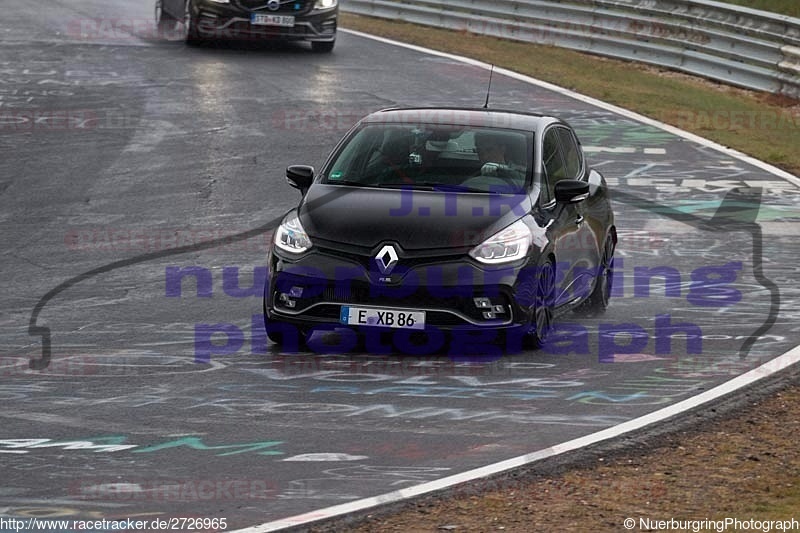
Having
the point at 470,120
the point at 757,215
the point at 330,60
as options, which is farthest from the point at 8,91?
the point at 470,120

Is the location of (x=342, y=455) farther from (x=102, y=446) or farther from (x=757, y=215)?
(x=757, y=215)

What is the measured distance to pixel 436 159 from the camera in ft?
36.8

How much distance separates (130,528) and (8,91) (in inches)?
693

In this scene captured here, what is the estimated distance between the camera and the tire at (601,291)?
12273 mm

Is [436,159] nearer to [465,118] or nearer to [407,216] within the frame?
[465,118]

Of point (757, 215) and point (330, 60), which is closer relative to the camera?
point (757, 215)

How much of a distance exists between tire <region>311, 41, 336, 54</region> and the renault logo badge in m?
17.8

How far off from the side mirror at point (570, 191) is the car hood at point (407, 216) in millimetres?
284

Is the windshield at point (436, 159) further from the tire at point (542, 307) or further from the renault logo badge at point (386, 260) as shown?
the renault logo badge at point (386, 260)

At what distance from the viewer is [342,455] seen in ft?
26.6

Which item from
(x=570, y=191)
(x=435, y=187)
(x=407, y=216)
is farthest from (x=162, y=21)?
(x=407, y=216)

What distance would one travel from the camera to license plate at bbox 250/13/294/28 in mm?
26312

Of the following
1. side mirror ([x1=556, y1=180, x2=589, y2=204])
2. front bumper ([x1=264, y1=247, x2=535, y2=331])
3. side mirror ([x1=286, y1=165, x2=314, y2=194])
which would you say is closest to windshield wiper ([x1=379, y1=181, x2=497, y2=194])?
side mirror ([x1=556, y1=180, x2=589, y2=204])

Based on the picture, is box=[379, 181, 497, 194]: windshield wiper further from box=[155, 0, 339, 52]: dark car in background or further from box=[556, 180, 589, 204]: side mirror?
box=[155, 0, 339, 52]: dark car in background
